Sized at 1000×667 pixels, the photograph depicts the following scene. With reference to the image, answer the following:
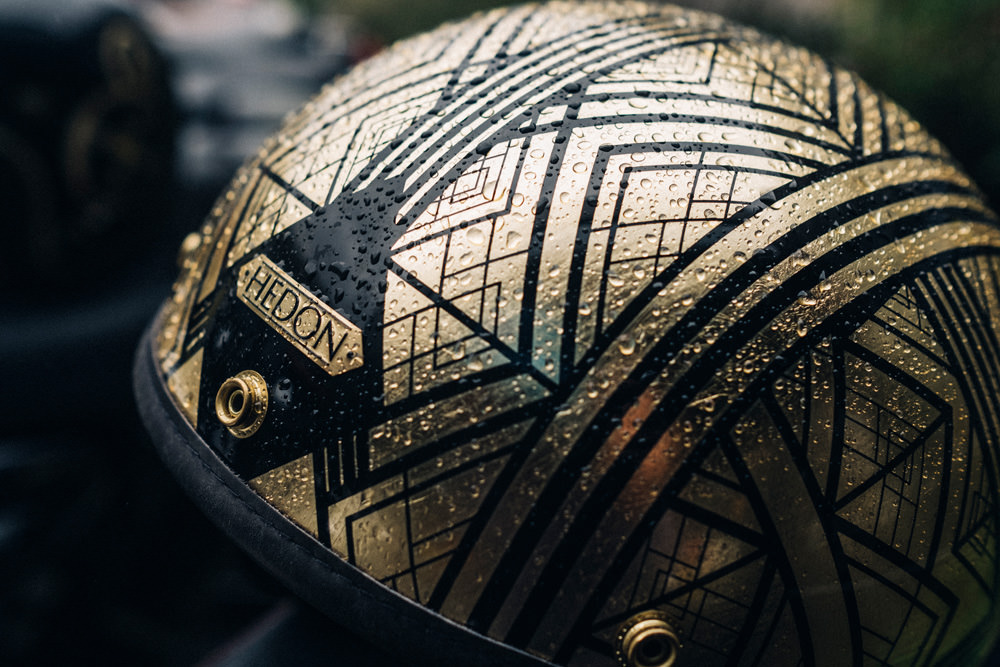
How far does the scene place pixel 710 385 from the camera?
0.71 metres

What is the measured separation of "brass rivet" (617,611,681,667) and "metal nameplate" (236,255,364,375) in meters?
0.38

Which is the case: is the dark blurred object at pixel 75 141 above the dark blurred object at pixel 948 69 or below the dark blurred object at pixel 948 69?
below

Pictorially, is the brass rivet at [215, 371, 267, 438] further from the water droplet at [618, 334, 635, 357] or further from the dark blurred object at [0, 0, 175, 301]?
the dark blurred object at [0, 0, 175, 301]

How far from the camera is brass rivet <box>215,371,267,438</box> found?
79cm

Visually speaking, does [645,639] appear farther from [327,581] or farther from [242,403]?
[242,403]

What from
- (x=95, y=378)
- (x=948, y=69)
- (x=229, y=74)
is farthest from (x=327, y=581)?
(x=229, y=74)

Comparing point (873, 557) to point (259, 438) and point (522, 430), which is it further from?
point (259, 438)

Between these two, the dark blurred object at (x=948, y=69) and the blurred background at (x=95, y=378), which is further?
the dark blurred object at (x=948, y=69)

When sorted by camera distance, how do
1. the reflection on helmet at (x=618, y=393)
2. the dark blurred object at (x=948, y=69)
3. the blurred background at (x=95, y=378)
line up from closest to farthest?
the reflection on helmet at (x=618, y=393), the blurred background at (x=95, y=378), the dark blurred object at (x=948, y=69)

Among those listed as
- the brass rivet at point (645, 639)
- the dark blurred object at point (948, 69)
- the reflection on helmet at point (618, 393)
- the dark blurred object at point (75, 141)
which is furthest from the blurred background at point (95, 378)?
the dark blurred object at point (948, 69)

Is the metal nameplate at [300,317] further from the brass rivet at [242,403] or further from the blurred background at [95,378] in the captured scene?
the blurred background at [95,378]

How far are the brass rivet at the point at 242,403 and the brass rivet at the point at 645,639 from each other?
0.44 m

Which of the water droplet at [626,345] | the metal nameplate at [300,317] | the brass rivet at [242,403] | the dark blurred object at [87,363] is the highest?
the water droplet at [626,345]

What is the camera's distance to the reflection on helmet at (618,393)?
712 millimetres
